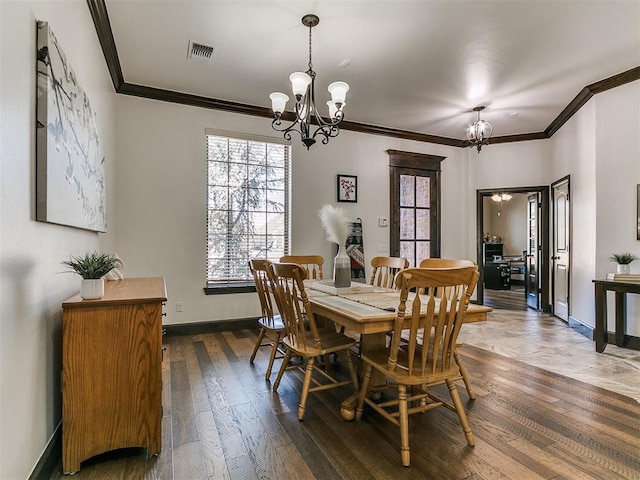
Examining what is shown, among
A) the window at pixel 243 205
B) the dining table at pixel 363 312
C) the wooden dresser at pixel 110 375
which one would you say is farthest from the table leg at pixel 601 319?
the wooden dresser at pixel 110 375

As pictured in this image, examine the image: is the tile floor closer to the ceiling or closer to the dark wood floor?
the dark wood floor

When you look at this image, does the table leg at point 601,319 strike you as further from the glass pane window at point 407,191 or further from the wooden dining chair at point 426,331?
the glass pane window at point 407,191

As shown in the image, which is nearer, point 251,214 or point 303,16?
point 303,16

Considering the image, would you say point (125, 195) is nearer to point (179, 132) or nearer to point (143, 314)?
point (179, 132)

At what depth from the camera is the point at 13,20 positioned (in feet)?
4.13

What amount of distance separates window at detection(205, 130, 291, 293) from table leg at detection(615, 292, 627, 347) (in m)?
3.69

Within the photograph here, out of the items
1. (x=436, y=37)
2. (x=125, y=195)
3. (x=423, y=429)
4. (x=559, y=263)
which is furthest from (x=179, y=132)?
(x=559, y=263)

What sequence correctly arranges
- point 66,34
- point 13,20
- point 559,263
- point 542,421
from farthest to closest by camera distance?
point 559,263 < point 542,421 < point 66,34 < point 13,20

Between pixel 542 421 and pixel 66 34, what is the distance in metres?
3.54

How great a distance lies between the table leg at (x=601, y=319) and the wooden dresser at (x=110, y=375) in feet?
13.1

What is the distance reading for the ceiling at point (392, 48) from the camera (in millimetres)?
2609

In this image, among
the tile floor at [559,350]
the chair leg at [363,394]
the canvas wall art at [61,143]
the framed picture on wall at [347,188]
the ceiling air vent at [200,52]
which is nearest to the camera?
the canvas wall art at [61,143]

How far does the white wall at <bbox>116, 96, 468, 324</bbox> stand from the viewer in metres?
3.84

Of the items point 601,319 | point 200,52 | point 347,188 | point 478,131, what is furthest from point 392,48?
point 601,319
